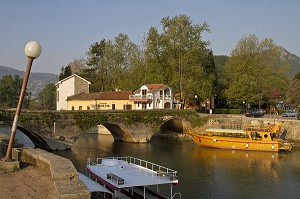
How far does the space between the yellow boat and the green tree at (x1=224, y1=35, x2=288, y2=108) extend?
20.4m

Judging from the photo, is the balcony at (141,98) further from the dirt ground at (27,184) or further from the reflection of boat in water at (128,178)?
the dirt ground at (27,184)

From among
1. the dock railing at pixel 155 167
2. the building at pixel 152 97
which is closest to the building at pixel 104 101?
the building at pixel 152 97

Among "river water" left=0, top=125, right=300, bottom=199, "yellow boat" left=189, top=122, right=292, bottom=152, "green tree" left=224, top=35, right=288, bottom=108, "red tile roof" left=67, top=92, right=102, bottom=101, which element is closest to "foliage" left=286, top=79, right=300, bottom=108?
"green tree" left=224, top=35, right=288, bottom=108

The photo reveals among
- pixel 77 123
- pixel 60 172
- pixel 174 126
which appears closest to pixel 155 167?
pixel 77 123

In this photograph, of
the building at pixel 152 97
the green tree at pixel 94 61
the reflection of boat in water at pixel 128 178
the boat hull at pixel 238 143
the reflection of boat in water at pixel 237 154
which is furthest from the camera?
the green tree at pixel 94 61

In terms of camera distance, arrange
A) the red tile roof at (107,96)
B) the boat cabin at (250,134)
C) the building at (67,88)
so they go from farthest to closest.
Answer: the building at (67,88), the red tile roof at (107,96), the boat cabin at (250,134)

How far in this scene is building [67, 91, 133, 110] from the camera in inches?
2239

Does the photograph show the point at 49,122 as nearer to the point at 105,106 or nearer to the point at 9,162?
the point at 105,106

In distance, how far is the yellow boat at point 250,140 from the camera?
4159 cm

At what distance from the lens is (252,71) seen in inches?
2635

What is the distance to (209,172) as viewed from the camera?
3030 centimetres

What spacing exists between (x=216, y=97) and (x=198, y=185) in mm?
53412

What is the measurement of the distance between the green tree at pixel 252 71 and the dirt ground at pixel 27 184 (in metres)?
54.4

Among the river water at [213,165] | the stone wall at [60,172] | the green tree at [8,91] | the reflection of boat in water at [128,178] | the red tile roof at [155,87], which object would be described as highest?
the green tree at [8,91]
